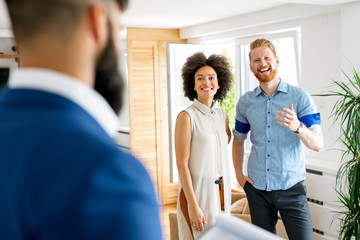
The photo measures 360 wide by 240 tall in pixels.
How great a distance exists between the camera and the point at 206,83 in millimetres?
2822

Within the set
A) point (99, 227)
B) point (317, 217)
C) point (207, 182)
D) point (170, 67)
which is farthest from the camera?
point (170, 67)

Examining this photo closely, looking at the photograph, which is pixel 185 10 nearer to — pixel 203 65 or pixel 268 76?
pixel 203 65

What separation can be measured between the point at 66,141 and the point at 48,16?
165mm

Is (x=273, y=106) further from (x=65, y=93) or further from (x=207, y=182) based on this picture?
(x=65, y=93)

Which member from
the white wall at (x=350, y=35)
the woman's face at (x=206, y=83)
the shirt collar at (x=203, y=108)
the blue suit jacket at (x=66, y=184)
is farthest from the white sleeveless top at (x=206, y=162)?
the blue suit jacket at (x=66, y=184)

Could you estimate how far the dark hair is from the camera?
487 mm

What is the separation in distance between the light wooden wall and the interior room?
15 mm

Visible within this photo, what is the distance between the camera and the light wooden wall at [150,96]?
232 inches

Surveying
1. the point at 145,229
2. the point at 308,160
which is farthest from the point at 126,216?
the point at 308,160

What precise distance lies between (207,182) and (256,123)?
1.83 feet

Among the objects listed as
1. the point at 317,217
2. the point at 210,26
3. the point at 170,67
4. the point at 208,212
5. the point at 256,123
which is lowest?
the point at 317,217

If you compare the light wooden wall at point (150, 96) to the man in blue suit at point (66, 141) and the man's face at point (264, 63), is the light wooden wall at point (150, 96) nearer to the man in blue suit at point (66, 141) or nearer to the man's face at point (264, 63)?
the man's face at point (264, 63)

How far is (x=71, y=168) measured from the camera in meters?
0.42

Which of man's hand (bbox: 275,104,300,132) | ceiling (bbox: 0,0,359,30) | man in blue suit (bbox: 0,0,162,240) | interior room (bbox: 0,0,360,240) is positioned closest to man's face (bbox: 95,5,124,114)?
man in blue suit (bbox: 0,0,162,240)
